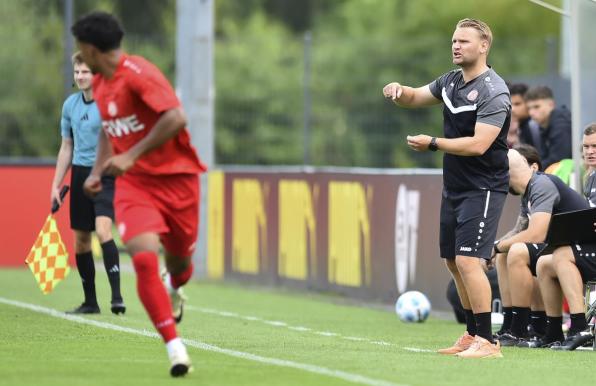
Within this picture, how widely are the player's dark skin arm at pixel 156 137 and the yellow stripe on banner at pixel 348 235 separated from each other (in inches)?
319

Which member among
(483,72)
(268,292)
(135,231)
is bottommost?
(268,292)

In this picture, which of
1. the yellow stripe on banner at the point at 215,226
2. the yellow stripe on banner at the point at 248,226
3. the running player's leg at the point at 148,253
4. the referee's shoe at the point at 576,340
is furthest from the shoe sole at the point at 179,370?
the yellow stripe on banner at the point at 215,226

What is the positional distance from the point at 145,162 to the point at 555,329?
12.5 feet

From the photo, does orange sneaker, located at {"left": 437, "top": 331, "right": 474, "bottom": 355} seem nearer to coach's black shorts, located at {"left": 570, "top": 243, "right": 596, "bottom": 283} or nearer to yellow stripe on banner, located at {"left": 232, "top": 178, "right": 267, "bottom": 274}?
coach's black shorts, located at {"left": 570, "top": 243, "right": 596, "bottom": 283}

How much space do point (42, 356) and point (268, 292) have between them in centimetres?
854

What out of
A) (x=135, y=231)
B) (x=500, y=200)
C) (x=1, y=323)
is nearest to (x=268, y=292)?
(x=1, y=323)

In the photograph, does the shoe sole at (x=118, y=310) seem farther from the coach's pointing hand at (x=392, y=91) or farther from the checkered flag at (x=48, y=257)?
the coach's pointing hand at (x=392, y=91)

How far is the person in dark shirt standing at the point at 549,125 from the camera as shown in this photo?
13680 mm

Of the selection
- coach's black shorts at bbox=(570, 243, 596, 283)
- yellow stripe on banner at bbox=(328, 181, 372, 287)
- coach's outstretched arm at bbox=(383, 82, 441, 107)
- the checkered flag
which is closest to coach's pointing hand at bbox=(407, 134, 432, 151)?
coach's outstretched arm at bbox=(383, 82, 441, 107)

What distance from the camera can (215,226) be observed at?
20500 mm

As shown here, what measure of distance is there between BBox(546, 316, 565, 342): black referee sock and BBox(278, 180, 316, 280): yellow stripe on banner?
684 cm

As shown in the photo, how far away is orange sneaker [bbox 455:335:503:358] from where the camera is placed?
976cm

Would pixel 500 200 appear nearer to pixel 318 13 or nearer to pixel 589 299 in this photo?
pixel 589 299

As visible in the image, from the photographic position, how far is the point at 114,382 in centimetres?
799
